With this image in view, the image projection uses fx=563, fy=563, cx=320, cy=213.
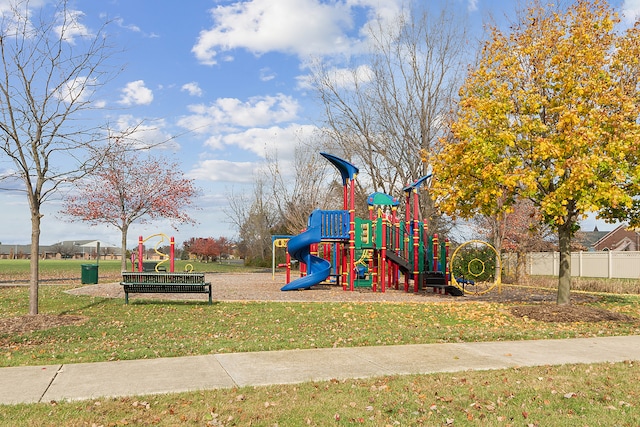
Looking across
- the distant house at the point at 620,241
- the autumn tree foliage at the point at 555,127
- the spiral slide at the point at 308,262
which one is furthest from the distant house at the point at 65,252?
the autumn tree foliage at the point at 555,127

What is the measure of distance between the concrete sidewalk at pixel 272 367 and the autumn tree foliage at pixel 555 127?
15.7 ft

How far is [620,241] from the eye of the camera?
191ft

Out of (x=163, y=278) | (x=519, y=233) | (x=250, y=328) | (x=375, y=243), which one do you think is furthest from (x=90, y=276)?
(x=519, y=233)

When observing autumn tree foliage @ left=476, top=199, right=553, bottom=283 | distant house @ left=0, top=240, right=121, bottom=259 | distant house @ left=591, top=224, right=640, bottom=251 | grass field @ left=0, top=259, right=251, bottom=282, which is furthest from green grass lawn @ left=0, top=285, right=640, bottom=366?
distant house @ left=0, top=240, right=121, bottom=259

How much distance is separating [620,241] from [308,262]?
48.0m

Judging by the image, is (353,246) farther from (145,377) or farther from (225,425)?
(225,425)

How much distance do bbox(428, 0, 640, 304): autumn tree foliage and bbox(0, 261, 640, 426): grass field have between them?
2957mm

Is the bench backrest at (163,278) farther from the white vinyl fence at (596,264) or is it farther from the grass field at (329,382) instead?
the white vinyl fence at (596,264)

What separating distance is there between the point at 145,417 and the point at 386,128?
21832 mm

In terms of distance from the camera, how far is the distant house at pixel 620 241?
186ft

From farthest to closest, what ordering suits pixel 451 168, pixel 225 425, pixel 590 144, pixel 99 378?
pixel 451 168, pixel 590 144, pixel 99 378, pixel 225 425

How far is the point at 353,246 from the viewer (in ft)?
65.8

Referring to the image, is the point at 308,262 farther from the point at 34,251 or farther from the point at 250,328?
the point at 34,251

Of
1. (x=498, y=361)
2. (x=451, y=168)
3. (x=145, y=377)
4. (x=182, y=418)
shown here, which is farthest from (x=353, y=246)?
(x=182, y=418)
